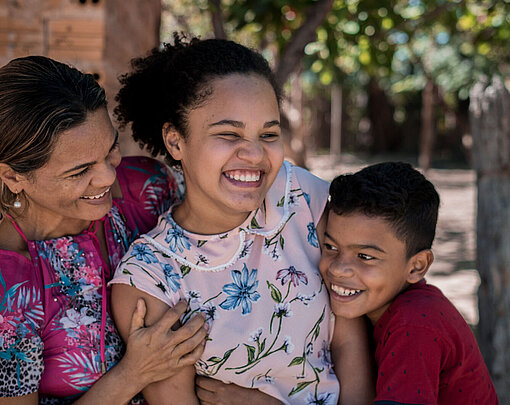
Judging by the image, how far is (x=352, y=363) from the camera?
188cm

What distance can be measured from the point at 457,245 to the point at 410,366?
282 inches

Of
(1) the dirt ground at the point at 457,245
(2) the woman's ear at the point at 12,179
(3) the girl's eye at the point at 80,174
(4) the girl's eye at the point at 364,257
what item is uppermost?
(3) the girl's eye at the point at 80,174

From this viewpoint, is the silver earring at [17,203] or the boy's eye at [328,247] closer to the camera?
the silver earring at [17,203]

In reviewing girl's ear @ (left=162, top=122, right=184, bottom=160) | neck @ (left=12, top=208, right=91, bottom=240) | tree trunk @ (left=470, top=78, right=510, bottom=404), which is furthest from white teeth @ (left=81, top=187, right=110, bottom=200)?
tree trunk @ (left=470, top=78, right=510, bottom=404)

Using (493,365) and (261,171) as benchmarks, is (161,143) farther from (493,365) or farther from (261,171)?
(493,365)

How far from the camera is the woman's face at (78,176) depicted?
169 centimetres

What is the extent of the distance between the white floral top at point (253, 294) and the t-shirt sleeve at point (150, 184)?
→ 0.70 ft

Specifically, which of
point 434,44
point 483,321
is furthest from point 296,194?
point 434,44

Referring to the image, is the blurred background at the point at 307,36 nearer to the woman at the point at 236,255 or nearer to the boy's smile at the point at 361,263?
the woman at the point at 236,255

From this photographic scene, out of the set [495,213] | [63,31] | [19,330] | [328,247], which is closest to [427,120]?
[495,213]

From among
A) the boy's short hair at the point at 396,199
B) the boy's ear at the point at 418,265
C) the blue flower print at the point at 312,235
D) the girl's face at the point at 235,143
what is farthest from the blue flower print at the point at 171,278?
the boy's ear at the point at 418,265

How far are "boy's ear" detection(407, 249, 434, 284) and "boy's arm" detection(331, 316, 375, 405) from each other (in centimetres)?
26

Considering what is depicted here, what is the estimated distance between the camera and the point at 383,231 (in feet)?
6.30

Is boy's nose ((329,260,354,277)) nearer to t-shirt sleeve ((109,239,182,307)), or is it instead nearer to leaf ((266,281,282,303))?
leaf ((266,281,282,303))
